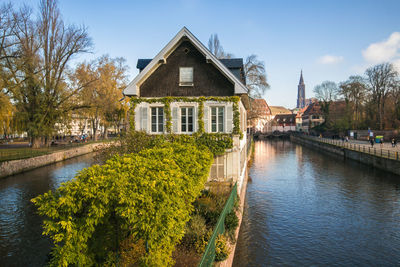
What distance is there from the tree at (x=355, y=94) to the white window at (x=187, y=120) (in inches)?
2404

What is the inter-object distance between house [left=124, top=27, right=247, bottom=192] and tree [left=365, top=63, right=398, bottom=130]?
55.0 m

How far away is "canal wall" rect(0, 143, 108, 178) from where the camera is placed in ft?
90.9

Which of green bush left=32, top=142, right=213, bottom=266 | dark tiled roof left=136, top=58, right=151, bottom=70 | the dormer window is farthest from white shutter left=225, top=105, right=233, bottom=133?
green bush left=32, top=142, right=213, bottom=266

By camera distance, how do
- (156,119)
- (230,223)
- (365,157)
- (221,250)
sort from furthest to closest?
(365,157) < (156,119) < (230,223) < (221,250)

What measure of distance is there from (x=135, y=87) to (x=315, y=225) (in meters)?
13.2

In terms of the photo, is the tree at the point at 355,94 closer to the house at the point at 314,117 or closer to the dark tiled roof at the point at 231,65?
the house at the point at 314,117

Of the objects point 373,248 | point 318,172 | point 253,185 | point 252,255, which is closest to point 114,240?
point 252,255

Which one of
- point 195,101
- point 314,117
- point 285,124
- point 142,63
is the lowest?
point 195,101

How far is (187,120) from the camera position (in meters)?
17.9

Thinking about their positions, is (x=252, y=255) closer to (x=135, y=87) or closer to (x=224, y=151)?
(x=224, y=151)

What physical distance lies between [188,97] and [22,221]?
11808mm

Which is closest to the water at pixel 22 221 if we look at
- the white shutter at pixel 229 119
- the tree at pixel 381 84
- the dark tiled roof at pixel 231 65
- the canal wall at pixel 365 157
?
the white shutter at pixel 229 119

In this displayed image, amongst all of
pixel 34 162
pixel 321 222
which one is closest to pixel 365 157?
pixel 321 222

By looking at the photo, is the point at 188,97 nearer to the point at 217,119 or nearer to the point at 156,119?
the point at 217,119
